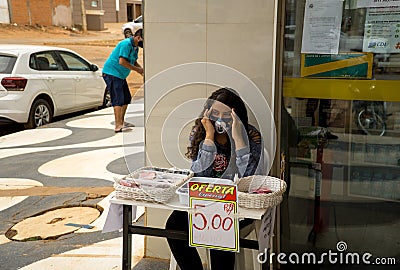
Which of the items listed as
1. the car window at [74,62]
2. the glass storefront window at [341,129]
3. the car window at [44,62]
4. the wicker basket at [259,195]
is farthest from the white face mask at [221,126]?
the car window at [74,62]

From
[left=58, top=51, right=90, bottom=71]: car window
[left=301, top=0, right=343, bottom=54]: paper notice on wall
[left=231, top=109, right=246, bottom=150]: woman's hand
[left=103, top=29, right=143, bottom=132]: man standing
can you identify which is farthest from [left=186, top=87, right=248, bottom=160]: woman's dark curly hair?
[left=58, top=51, right=90, bottom=71]: car window

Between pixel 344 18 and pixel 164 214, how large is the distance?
1.39 m

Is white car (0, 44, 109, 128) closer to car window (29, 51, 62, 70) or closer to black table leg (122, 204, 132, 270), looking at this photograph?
car window (29, 51, 62, 70)

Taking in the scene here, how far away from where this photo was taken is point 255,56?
2027 mm

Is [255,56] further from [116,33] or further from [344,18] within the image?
[116,33]

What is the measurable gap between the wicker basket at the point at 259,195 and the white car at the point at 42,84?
186 inches

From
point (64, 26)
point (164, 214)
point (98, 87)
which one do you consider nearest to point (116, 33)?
point (64, 26)

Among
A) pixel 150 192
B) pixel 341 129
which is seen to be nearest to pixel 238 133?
pixel 150 192

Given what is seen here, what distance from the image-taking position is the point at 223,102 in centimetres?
179

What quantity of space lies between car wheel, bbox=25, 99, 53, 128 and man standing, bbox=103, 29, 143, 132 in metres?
1.36

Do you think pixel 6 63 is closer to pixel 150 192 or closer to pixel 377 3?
pixel 150 192

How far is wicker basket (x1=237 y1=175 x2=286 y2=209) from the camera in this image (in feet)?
4.91

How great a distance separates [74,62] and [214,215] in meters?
5.97

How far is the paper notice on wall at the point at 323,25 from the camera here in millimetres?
2012
